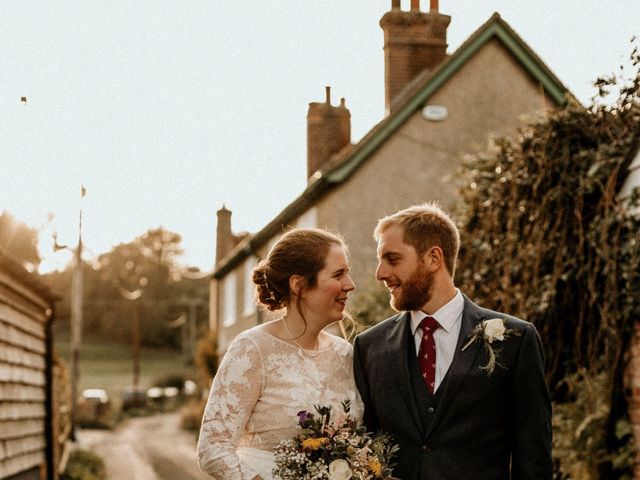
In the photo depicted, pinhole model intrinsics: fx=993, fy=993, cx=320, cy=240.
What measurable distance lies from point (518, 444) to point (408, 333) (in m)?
0.71

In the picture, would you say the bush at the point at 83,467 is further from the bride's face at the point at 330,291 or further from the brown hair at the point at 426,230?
the brown hair at the point at 426,230

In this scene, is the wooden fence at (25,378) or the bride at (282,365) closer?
the bride at (282,365)

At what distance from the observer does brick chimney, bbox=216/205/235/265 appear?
35.1 meters

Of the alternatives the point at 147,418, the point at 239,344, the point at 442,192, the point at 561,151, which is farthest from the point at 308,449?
the point at 147,418

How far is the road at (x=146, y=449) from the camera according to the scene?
2119cm

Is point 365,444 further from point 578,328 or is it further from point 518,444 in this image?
point 578,328

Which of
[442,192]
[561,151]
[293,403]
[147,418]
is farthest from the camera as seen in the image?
[147,418]

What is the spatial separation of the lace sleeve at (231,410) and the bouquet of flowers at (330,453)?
199 mm

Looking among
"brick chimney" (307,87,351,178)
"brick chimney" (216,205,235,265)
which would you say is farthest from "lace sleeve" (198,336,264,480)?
"brick chimney" (216,205,235,265)

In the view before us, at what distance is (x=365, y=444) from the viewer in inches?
164

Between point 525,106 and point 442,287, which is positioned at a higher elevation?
point 525,106

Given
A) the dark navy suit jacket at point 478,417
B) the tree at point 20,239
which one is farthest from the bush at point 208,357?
the dark navy suit jacket at point 478,417

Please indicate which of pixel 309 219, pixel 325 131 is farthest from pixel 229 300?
pixel 309 219

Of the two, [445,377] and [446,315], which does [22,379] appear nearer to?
[446,315]
